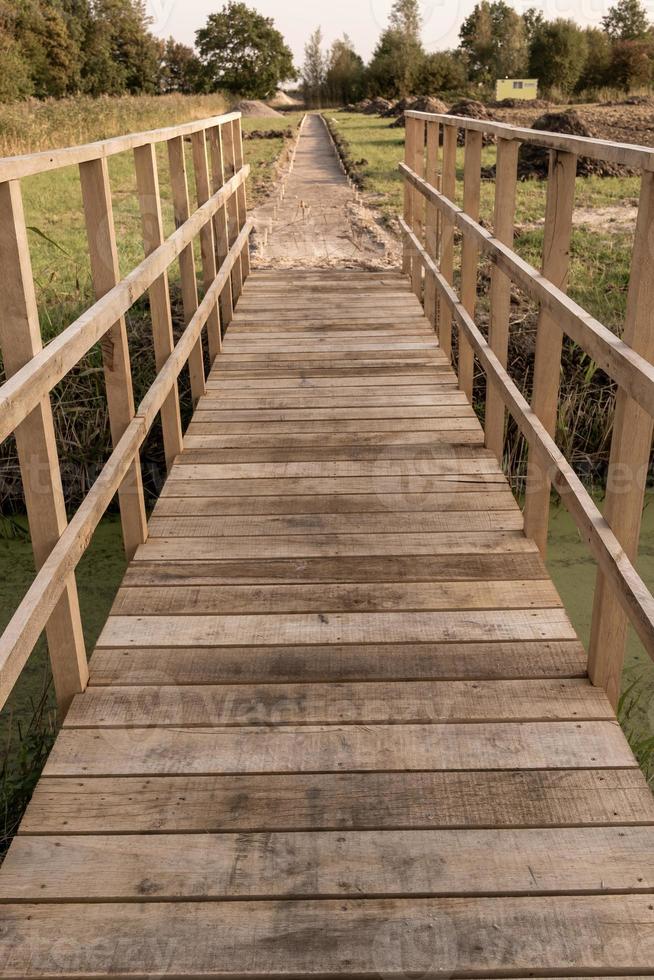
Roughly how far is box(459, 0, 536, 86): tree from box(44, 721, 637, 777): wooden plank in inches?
1982

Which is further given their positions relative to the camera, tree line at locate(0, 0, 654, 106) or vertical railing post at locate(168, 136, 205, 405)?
tree line at locate(0, 0, 654, 106)

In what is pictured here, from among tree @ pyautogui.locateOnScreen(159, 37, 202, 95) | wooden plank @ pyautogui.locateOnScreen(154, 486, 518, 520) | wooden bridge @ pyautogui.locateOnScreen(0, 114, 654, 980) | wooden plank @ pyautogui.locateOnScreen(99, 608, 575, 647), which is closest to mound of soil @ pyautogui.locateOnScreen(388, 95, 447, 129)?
wooden plank @ pyautogui.locateOnScreen(154, 486, 518, 520)

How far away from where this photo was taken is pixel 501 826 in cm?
193

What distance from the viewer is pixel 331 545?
3166 mm

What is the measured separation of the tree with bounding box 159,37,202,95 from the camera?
6831 cm

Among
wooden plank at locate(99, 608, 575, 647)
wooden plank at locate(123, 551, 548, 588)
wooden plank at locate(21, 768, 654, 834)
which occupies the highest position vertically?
wooden plank at locate(21, 768, 654, 834)

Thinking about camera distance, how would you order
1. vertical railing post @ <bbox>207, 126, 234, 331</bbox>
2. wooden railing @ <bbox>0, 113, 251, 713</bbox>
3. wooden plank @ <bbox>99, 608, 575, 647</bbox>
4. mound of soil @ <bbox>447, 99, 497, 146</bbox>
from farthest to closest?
mound of soil @ <bbox>447, 99, 497, 146</bbox> < vertical railing post @ <bbox>207, 126, 234, 331</bbox> < wooden plank @ <bbox>99, 608, 575, 647</bbox> < wooden railing @ <bbox>0, 113, 251, 713</bbox>

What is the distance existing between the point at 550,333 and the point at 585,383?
2.54m

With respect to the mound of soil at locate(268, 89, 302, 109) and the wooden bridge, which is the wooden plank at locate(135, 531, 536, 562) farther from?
the mound of soil at locate(268, 89, 302, 109)

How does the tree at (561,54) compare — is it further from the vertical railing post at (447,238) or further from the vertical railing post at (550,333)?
the vertical railing post at (550,333)

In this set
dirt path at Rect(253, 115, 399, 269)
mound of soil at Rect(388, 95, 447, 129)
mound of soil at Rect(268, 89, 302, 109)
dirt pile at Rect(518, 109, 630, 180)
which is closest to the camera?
dirt path at Rect(253, 115, 399, 269)

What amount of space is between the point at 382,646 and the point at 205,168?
3.19 metres

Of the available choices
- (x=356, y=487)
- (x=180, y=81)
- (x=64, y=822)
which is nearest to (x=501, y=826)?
(x=64, y=822)

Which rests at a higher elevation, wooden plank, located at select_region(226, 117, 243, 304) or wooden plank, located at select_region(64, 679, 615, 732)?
wooden plank, located at select_region(226, 117, 243, 304)
